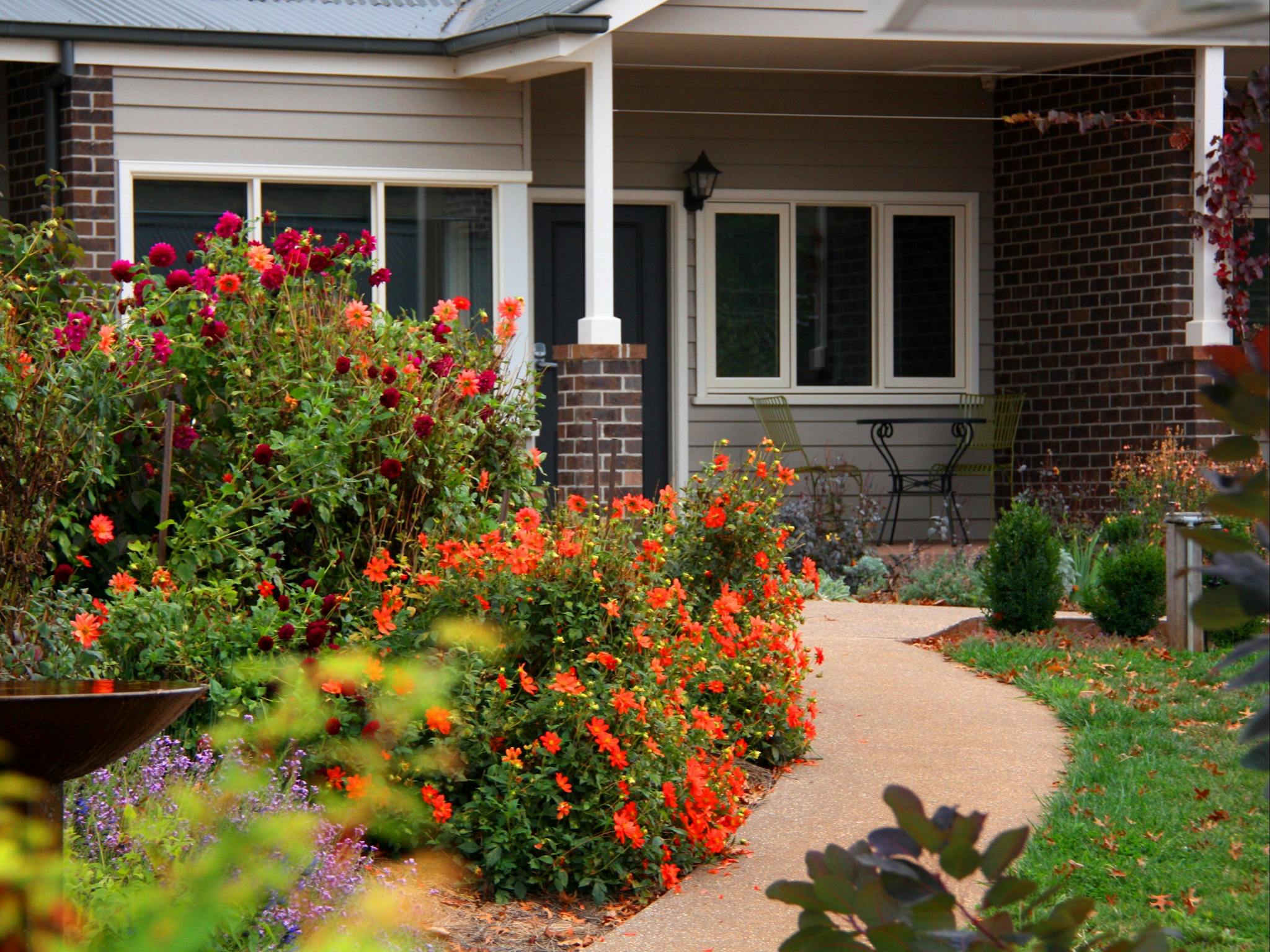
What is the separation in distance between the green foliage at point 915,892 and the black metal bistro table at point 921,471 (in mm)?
9820

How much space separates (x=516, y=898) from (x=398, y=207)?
6.36 m

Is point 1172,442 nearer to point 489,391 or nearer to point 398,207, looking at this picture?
point 398,207

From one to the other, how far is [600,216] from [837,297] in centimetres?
314

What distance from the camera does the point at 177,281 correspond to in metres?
4.99

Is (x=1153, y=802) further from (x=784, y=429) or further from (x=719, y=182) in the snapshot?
(x=719, y=182)

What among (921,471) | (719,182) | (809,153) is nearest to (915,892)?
(719,182)

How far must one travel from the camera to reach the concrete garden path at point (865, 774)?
3.89 m

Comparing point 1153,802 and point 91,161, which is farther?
point 91,161

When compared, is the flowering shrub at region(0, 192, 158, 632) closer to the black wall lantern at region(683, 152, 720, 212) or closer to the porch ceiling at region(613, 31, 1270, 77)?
the porch ceiling at region(613, 31, 1270, 77)

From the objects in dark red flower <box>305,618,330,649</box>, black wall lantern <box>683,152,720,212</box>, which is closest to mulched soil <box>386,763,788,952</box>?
dark red flower <box>305,618,330,649</box>

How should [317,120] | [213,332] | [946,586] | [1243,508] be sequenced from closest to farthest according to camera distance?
[1243,508]
[213,332]
[946,586]
[317,120]

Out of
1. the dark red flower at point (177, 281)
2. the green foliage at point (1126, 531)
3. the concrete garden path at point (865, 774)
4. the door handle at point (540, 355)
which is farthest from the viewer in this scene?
the door handle at point (540, 355)

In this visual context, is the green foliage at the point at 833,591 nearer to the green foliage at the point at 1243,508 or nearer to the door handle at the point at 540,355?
the door handle at the point at 540,355

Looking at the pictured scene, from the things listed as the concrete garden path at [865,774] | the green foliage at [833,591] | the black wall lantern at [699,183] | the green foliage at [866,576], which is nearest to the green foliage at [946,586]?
the green foliage at [866,576]
